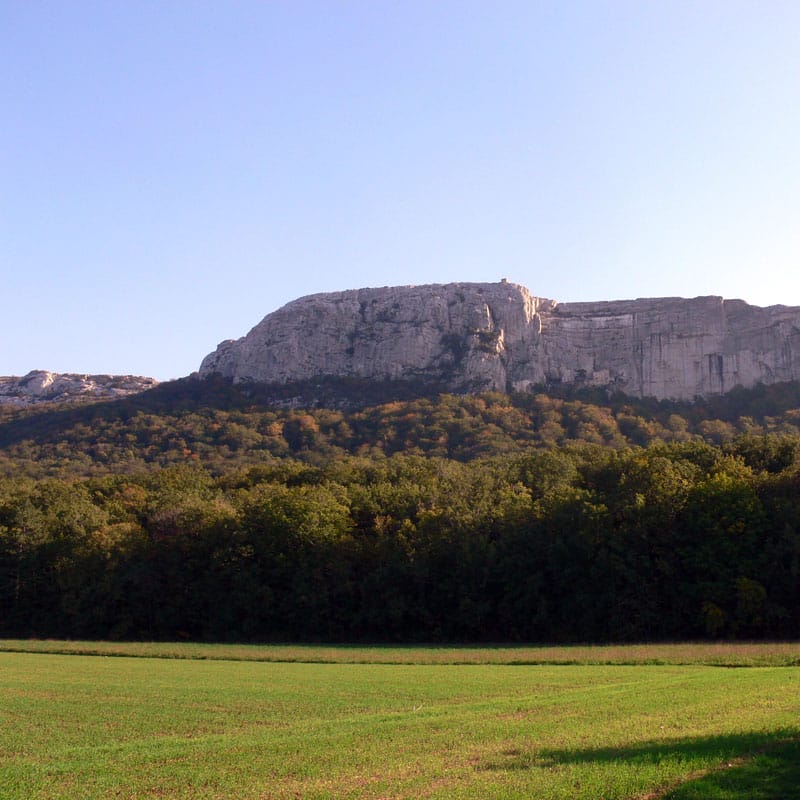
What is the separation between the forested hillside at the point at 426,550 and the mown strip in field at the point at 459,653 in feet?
19.7

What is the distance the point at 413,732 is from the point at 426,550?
124 feet

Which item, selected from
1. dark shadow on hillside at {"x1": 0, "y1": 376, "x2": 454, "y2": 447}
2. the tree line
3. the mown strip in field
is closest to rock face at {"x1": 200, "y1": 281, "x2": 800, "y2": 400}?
dark shadow on hillside at {"x1": 0, "y1": 376, "x2": 454, "y2": 447}

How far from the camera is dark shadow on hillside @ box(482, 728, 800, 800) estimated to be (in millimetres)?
11992

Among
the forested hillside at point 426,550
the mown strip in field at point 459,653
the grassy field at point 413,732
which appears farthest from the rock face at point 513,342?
the grassy field at point 413,732

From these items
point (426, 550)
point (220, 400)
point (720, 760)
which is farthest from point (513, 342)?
point (720, 760)

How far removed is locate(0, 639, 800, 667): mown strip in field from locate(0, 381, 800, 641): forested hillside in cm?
601

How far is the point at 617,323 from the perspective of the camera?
141500mm

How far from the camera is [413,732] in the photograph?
61.1 ft

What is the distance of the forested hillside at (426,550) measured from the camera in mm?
47156

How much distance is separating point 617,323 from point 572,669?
115925 millimetres

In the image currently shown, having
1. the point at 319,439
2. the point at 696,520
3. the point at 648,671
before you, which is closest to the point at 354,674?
the point at 648,671

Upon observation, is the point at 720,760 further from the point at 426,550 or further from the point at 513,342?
the point at 513,342

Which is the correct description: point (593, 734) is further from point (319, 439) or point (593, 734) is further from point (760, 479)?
point (319, 439)

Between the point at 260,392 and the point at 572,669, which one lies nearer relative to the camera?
the point at 572,669
